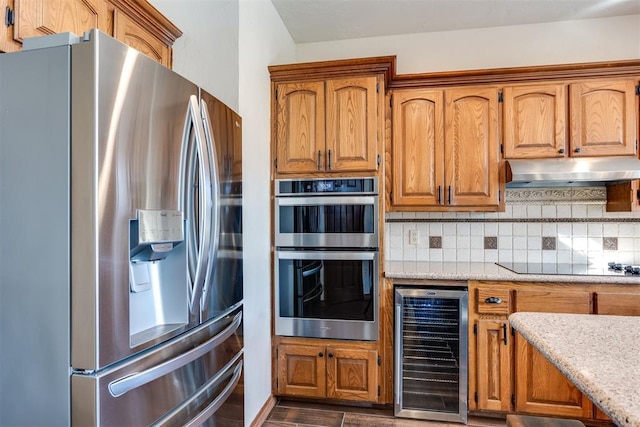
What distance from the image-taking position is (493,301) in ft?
7.30

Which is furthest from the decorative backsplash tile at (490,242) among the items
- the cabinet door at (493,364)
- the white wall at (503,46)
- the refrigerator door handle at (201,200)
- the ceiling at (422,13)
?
the refrigerator door handle at (201,200)

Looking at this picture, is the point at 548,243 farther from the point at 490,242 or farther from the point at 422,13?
the point at 422,13

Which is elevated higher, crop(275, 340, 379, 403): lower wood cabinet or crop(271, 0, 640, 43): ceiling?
crop(271, 0, 640, 43): ceiling

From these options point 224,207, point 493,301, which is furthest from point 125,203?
point 493,301

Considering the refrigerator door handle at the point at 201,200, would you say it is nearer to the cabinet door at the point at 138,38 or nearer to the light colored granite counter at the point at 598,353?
the cabinet door at the point at 138,38

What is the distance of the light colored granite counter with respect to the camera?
660 millimetres

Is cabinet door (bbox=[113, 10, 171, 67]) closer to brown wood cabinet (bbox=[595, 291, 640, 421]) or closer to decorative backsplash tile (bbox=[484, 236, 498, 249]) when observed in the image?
decorative backsplash tile (bbox=[484, 236, 498, 249])

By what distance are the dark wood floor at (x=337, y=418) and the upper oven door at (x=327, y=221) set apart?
1.10m

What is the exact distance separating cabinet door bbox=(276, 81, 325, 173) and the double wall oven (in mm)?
128

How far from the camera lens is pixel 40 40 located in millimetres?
935

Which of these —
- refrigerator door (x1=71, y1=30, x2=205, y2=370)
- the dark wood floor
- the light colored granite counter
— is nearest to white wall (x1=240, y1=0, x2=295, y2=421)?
the dark wood floor

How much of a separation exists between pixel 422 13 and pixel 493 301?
2.08 m

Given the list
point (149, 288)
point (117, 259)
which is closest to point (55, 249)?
point (117, 259)

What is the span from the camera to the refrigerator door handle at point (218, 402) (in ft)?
3.94
